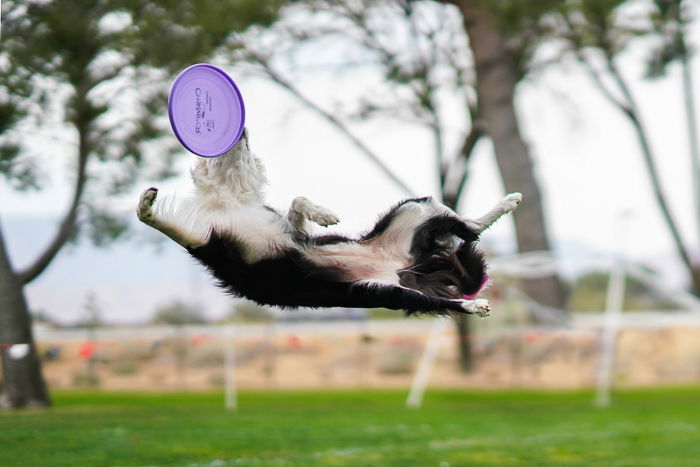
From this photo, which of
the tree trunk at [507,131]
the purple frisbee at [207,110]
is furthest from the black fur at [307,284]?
the tree trunk at [507,131]

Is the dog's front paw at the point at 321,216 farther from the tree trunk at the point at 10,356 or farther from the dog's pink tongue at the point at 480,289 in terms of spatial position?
the tree trunk at the point at 10,356

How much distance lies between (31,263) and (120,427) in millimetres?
3209

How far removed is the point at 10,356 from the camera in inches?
510

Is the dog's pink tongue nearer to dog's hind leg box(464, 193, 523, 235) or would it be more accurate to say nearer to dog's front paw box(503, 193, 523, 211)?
dog's hind leg box(464, 193, 523, 235)

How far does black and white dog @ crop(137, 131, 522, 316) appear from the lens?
5652 mm

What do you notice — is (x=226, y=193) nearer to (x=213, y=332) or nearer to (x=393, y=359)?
(x=213, y=332)

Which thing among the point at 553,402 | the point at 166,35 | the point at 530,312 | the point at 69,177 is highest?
the point at 166,35

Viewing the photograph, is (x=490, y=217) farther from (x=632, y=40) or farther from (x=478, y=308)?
(x=632, y=40)

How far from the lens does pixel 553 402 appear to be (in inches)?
760

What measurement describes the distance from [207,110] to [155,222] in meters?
0.61

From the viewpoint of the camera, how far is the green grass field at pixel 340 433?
9398 millimetres

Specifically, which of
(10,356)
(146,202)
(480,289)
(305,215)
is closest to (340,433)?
(10,356)

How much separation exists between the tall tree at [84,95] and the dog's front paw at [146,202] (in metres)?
6.03

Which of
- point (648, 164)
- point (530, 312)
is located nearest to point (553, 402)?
point (530, 312)
